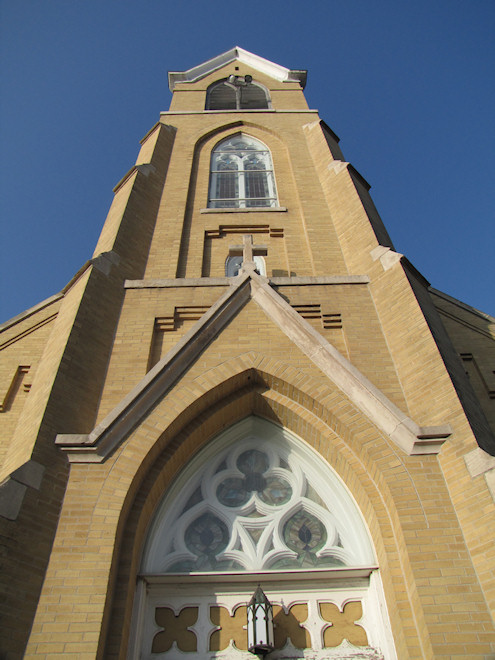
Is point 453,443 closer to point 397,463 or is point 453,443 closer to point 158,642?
point 397,463

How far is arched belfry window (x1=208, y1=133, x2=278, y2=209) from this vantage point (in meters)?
11.4

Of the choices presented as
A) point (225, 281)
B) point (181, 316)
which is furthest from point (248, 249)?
point (181, 316)

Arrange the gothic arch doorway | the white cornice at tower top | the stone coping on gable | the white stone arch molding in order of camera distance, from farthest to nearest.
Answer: the white cornice at tower top < the stone coping on gable < the white stone arch molding < the gothic arch doorway

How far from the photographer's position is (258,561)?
218 inches

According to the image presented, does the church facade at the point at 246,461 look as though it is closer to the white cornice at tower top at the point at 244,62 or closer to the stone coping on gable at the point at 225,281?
the stone coping on gable at the point at 225,281

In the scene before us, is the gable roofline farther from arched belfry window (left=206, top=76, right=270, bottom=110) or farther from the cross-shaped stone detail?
arched belfry window (left=206, top=76, right=270, bottom=110)

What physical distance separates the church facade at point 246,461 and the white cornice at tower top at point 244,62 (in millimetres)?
11439

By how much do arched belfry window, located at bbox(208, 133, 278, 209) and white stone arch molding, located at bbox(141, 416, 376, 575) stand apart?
19.5 feet

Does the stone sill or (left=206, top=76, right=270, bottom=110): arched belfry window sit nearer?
the stone sill

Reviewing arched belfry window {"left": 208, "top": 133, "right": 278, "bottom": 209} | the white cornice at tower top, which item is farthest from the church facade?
the white cornice at tower top

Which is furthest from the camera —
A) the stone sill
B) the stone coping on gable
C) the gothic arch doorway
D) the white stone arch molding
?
the stone sill

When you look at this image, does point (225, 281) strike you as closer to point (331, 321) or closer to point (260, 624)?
point (331, 321)

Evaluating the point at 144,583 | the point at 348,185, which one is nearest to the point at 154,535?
the point at 144,583

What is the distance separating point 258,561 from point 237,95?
15782mm
